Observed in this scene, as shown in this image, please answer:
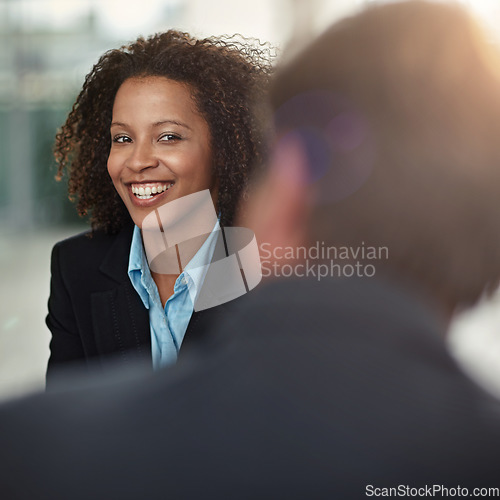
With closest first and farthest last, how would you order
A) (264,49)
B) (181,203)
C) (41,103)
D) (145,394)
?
(145,394), (181,203), (264,49), (41,103)

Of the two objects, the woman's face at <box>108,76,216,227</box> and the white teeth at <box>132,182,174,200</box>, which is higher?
the woman's face at <box>108,76,216,227</box>

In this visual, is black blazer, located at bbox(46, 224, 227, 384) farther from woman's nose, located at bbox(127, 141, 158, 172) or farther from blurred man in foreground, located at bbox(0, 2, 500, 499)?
blurred man in foreground, located at bbox(0, 2, 500, 499)

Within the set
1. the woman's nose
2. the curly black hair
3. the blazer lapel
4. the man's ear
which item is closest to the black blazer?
the blazer lapel

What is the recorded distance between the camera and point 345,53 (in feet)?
1.68

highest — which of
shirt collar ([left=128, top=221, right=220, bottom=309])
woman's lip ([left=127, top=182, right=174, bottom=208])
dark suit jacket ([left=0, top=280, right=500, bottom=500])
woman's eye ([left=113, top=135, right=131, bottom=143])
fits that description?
woman's eye ([left=113, top=135, right=131, bottom=143])

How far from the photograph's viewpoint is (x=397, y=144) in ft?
1.65

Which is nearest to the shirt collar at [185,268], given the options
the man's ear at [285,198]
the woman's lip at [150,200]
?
the woman's lip at [150,200]

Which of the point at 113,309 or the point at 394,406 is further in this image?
→ the point at 113,309

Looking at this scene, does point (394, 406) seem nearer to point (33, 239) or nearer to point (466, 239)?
point (466, 239)

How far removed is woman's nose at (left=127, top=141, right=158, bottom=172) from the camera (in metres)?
1.33

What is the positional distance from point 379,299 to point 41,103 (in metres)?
6.65

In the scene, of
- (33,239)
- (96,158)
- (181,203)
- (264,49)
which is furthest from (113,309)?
(33,239)

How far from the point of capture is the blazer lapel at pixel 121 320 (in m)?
1.40

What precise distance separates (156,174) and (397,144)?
35.9 inches
